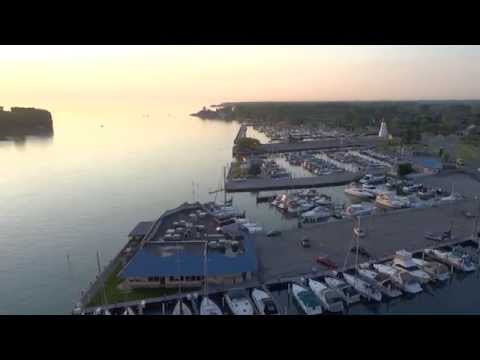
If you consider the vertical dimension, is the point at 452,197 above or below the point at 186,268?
above

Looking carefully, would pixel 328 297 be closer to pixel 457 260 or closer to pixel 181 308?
pixel 181 308

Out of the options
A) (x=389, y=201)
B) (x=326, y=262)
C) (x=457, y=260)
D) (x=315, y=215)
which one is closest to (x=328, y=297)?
(x=326, y=262)

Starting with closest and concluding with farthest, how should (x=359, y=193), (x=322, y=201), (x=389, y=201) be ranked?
(x=389, y=201) → (x=322, y=201) → (x=359, y=193)

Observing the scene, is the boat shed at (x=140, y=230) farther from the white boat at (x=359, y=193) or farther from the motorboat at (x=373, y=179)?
the motorboat at (x=373, y=179)
